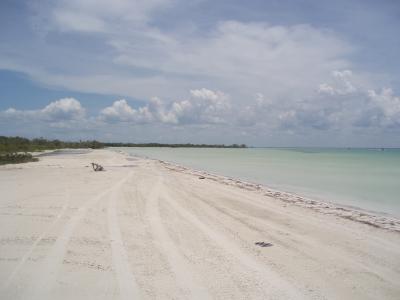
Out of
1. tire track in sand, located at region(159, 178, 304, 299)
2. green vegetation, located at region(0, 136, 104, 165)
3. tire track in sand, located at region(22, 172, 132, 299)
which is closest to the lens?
tire track in sand, located at region(22, 172, 132, 299)

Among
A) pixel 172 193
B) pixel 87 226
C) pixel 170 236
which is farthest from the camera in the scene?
pixel 172 193

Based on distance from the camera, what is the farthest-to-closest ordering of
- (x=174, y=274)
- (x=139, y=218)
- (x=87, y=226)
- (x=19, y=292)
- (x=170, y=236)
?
(x=139, y=218), (x=87, y=226), (x=170, y=236), (x=174, y=274), (x=19, y=292)

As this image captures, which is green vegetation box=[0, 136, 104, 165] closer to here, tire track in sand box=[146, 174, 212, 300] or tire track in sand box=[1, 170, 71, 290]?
tire track in sand box=[1, 170, 71, 290]

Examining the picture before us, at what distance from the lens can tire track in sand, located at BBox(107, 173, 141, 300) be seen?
14.7ft

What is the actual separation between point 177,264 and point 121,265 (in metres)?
0.76

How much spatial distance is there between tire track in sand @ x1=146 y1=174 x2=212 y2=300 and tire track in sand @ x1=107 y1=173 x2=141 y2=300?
1.82ft

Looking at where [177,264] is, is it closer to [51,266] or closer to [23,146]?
[51,266]

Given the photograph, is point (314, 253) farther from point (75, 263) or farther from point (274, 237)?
point (75, 263)

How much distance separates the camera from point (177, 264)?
17.9 ft

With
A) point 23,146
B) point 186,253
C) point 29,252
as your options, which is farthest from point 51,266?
point 23,146

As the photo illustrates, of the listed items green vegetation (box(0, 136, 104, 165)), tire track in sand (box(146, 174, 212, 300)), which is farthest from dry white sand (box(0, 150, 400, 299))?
green vegetation (box(0, 136, 104, 165))

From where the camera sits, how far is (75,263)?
17.7 ft

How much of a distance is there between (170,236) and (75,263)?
6.52 feet

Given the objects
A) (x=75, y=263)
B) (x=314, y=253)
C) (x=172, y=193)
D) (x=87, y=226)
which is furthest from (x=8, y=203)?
(x=314, y=253)
